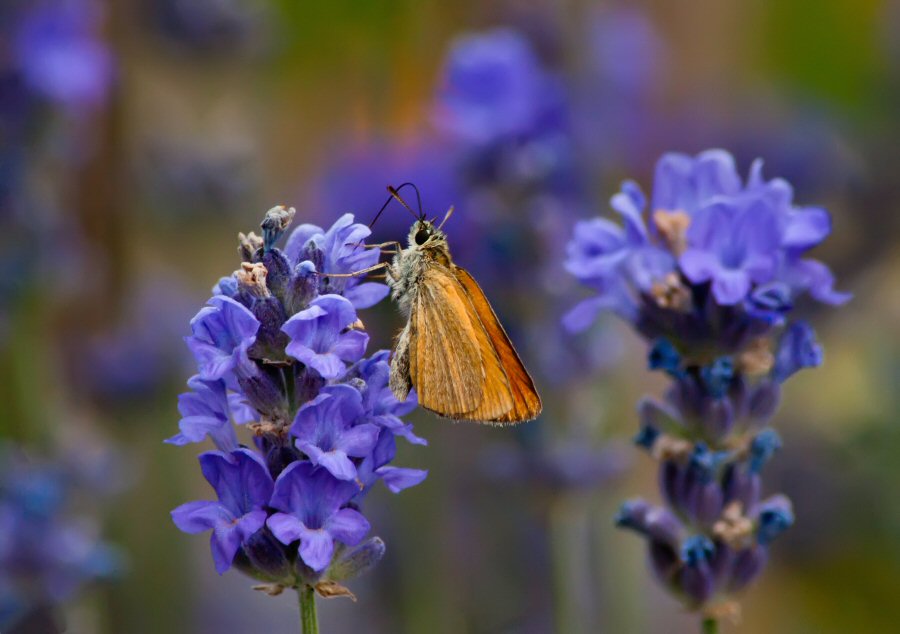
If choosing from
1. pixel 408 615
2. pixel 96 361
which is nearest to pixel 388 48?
pixel 96 361

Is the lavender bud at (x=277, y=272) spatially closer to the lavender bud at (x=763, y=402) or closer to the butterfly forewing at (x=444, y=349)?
the butterfly forewing at (x=444, y=349)

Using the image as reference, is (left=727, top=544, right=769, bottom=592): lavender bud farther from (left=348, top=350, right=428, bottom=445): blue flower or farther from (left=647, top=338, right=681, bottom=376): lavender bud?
(left=348, top=350, right=428, bottom=445): blue flower

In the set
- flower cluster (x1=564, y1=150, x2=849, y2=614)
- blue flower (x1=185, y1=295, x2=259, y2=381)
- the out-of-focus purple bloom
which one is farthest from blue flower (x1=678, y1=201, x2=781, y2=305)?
the out-of-focus purple bloom

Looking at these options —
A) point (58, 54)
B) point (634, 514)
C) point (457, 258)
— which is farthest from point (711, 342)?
point (58, 54)

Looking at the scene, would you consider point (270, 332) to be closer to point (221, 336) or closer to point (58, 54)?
point (221, 336)

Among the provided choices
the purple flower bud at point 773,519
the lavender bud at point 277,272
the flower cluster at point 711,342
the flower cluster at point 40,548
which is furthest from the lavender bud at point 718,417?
the flower cluster at point 40,548

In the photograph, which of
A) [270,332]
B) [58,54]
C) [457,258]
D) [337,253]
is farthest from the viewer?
[457,258]
